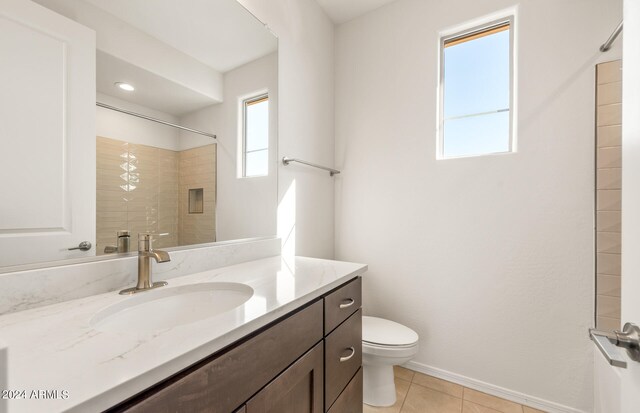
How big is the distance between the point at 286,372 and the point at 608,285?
5.32 ft

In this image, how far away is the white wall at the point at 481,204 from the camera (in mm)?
1400

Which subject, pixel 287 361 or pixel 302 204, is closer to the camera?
pixel 287 361

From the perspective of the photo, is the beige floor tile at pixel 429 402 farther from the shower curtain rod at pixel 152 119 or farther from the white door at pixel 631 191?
the shower curtain rod at pixel 152 119

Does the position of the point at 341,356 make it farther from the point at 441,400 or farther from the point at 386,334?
the point at 441,400

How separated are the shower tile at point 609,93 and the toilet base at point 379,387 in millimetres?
1797

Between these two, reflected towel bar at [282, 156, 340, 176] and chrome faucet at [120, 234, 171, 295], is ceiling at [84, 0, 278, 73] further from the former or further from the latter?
chrome faucet at [120, 234, 171, 295]

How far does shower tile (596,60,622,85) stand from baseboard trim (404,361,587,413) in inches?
67.0

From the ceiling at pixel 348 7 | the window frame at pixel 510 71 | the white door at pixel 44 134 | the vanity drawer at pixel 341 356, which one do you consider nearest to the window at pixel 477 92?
the window frame at pixel 510 71

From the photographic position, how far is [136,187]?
0.93 metres

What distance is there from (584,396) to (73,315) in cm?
223

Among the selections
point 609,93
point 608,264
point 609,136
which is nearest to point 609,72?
point 609,93

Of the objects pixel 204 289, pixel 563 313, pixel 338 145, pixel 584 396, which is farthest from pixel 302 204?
pixel 584 396

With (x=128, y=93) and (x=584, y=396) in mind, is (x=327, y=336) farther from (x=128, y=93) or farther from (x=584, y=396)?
(x=584, y=396)

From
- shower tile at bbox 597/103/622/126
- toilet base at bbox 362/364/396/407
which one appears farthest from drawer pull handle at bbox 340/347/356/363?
shower tile at bbox 597/103/622/126
